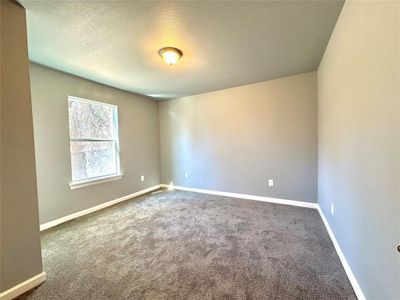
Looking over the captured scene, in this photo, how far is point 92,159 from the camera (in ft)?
11.6

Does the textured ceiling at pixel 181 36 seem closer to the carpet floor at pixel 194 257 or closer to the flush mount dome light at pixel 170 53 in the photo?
the flush mount dome light at pixel 170 53

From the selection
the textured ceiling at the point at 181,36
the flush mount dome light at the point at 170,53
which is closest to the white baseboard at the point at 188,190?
the textured ceiling at the point at 181,36

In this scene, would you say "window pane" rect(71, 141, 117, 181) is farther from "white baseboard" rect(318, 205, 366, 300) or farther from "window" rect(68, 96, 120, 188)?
"white baseboard" rect(318, 205, 366, 300)

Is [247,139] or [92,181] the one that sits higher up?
[247,139]

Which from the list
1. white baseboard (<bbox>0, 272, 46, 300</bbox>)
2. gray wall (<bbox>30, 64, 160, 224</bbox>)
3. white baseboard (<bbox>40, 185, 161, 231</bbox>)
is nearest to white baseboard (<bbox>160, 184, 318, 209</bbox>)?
white baseboard (<bbox>40, 185, 161, 231</bbox>)

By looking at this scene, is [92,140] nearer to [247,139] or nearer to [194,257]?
[194,257]

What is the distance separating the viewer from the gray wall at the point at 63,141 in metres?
2.74

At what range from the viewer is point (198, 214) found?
3.16 m

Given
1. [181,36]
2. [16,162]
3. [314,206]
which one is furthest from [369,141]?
[16,162]

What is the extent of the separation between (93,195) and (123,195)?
0.67 m

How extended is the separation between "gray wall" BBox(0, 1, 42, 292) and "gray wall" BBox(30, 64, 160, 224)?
54.6 inches

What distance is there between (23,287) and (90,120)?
265 centimetres

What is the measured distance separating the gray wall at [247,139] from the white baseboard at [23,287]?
10.5ft

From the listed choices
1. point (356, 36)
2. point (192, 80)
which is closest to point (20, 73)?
point (192, 80)
